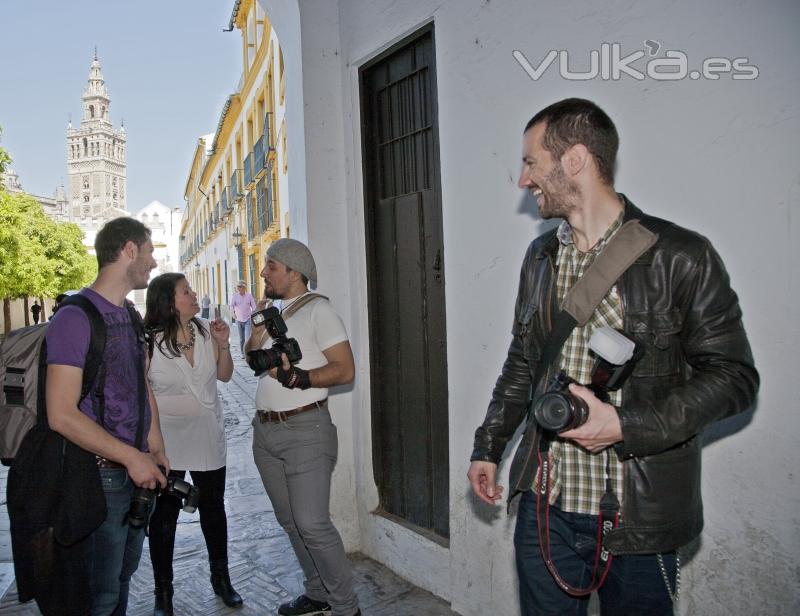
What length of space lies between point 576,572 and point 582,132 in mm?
1210

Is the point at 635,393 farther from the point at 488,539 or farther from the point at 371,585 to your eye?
the point at 371,585

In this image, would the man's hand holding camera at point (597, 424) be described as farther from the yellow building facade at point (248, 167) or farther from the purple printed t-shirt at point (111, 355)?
the yellow building facade at point (248, 167)

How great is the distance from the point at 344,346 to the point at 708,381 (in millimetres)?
2053

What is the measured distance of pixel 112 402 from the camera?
107 inches

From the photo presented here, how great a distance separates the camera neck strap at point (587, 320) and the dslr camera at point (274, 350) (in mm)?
1508

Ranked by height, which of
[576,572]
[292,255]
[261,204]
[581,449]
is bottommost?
[576,572]

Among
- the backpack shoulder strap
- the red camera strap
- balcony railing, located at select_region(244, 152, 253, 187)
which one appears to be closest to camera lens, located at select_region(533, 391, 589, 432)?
the red camera strap

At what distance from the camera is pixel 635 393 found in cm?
178

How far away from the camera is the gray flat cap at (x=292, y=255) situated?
3.56 meters

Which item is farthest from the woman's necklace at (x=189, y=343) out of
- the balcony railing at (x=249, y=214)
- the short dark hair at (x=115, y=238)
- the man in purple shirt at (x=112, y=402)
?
the balcony railing at (x=249, y=214)

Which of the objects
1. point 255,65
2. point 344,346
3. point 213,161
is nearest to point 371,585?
point 344,346

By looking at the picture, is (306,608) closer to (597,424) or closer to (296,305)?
(296,305)

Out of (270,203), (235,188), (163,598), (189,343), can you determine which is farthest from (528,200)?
(235,188)

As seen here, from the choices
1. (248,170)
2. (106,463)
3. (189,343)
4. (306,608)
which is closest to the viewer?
(106,463)
